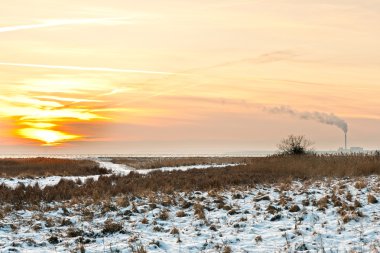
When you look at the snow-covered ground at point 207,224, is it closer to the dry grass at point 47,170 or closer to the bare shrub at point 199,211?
the bare shrub at point 199,211

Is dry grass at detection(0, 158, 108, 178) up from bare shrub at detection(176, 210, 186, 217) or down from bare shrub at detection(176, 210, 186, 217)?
down

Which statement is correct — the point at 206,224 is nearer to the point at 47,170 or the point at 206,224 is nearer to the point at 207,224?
the point at 207,224

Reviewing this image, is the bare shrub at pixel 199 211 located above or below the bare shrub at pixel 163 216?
above

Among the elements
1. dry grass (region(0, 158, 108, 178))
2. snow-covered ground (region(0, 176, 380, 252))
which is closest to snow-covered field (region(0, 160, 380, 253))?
snow-covered ground (region(0, 176, 380, 252))

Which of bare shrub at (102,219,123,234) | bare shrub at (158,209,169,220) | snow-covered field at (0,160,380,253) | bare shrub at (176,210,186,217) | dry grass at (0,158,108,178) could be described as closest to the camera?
snow-covered field at (0,160,380,253)

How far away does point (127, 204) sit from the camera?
47.8 feet

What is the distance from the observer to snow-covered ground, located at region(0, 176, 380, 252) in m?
9.38

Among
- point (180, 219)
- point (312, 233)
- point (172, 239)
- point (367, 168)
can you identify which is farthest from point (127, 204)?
point (367, 168)

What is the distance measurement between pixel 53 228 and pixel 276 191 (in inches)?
341

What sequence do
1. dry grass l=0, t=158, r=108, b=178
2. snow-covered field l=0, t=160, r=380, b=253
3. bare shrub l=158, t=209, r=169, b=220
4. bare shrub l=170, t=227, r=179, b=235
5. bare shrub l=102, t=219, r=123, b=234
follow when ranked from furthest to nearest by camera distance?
dry grass l=0, t=158, r=108, b=178
bare shrub l=158, t=209, r=169, b=220
bare shrub l=102, t=219, r=123, b=234
bare shrub l=170, t=227, r=179, b=235
snow-covered field l=0, t=160, r=380, b=253

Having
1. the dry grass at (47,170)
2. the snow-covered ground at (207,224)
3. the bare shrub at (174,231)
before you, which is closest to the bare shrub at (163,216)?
the snow-covered ground at (207,224)

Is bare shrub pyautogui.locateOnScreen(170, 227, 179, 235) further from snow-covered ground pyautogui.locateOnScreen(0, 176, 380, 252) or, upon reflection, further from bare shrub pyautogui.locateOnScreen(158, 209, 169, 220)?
bare shrub pyautogui.locateOnScreen(158, 209, 169, 220)

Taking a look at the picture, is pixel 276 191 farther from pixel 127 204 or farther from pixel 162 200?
pixel 127 204

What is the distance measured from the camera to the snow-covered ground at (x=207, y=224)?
369 inches
